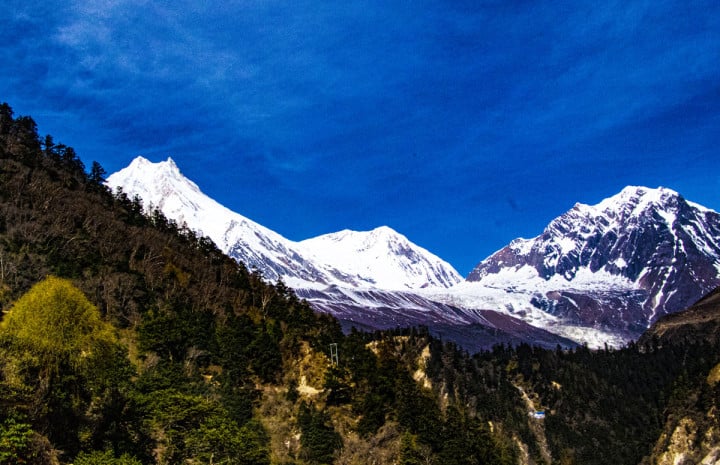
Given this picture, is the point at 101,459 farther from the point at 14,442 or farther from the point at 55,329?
the point at 55,329

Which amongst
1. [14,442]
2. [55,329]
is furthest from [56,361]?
[14,442]

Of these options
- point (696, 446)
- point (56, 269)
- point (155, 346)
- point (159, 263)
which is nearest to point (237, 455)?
point (155, 346)

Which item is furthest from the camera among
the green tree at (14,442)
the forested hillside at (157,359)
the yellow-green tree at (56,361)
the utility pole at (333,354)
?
the utility pole at (333,354)

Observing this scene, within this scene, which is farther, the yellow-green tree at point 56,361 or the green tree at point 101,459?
the green tree at point 101,459

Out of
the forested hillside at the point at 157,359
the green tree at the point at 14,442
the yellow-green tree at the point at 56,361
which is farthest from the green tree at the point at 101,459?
the green tree at the point at 14,442

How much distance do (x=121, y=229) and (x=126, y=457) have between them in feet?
286

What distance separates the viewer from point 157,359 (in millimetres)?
88688

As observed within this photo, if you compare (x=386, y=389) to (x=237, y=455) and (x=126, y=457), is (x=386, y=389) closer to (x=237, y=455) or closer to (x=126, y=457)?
(x=237, y=455)

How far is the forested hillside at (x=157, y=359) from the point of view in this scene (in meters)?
50.2

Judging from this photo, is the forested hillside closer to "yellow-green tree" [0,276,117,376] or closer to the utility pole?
"yellow-green tree" [0,276,117,376]

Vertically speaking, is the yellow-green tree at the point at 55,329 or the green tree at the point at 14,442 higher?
the yellow-green tree at the point at 55,329

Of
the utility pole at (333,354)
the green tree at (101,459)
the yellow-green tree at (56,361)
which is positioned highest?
the utility pole at (333,354)

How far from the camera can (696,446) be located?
189 metres

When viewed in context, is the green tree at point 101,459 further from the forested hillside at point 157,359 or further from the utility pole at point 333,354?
the utility pole at point 333,354
